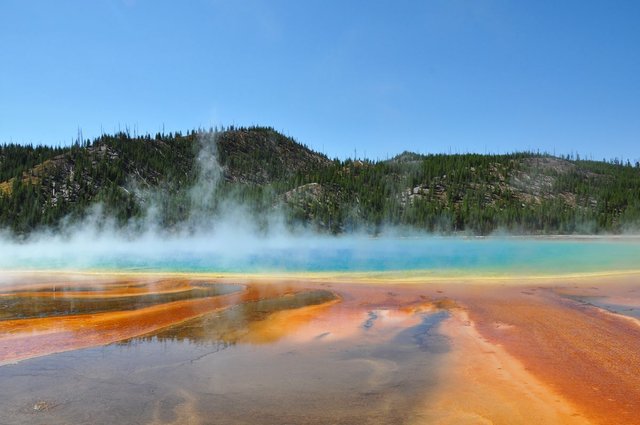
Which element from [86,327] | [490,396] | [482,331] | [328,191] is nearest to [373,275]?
[482,331]

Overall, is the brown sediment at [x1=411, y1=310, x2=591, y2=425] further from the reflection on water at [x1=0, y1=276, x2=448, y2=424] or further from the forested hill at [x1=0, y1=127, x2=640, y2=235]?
the forested hill at [x1=0, y1=127, x2=640, y2=235]

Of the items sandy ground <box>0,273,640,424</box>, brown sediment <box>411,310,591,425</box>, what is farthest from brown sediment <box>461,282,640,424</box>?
brown sediment <box>411,310,591,425</box>

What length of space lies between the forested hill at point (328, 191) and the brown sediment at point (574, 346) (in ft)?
213

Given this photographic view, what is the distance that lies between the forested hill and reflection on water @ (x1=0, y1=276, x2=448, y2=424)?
62219 millimetres

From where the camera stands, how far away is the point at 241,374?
26.3 feet

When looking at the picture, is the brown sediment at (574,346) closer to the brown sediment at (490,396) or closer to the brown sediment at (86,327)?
the brown sediment at (490,396)

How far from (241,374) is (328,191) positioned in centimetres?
9761

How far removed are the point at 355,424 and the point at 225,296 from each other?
1108cm

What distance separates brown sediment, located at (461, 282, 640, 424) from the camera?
22.4 feet

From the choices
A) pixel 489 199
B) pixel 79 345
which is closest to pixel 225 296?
pixel 79 345

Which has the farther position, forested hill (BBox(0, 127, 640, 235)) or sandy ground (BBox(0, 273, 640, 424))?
forested hill (BBox(0, 127, 640, 235))

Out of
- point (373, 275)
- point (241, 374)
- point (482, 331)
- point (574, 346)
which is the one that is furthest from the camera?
point (373, 275)

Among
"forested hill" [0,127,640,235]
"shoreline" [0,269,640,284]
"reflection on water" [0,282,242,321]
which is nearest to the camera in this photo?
"reflection on water" [0,282,242,321]

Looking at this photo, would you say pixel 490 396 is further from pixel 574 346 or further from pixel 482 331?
pixel 482 331
